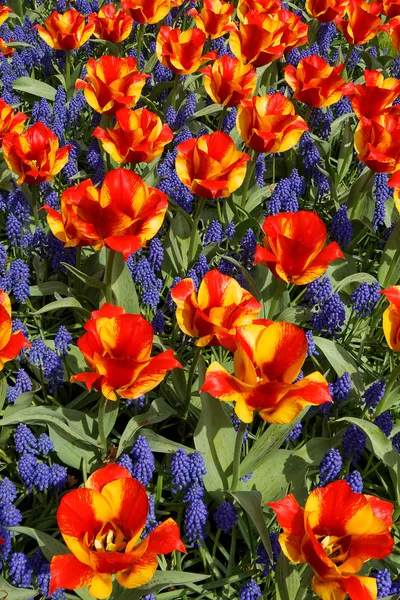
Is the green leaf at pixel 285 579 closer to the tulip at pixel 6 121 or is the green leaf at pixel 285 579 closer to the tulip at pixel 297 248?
the tulip at pixel 297 248

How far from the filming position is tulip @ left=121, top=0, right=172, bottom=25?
15.3ft

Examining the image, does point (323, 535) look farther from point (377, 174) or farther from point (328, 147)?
point (328, 147)

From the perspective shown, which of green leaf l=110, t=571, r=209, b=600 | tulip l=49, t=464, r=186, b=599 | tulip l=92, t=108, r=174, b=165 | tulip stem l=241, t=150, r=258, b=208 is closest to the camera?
tulip l=49, t=464, r=186, b=599

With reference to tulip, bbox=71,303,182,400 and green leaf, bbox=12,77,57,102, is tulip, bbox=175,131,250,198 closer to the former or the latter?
tulip, bbox=71,303,182,400

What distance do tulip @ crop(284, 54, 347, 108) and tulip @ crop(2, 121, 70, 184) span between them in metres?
1.54

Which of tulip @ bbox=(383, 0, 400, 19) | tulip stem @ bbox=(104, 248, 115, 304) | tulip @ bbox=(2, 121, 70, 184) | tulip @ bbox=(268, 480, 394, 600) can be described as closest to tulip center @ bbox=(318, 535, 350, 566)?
tulip @ bbox=(268, 480, 394, 600)

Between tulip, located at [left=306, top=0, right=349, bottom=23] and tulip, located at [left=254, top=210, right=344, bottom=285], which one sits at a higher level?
tulip, located at [left=306, top=0, right=349, bottom=23]

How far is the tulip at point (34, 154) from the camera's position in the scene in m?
3.45


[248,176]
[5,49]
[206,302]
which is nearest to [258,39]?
[248,176]

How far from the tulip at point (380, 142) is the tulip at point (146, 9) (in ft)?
6.31

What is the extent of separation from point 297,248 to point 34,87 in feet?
10.8

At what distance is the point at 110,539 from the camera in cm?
193

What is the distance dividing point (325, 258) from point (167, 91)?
300 cm

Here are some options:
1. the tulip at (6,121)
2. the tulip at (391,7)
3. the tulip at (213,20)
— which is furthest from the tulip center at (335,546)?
the tulip at (391,7)
